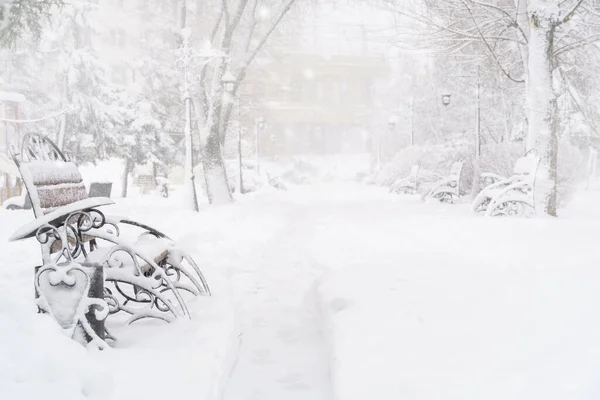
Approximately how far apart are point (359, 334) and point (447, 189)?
1427cm

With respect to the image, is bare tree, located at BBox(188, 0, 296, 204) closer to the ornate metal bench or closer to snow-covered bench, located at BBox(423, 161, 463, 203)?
snow-covered bench, located at BBox(423, 161, 463, 203)

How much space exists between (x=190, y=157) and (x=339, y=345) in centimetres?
1280

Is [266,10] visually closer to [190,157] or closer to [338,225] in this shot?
[190,157]

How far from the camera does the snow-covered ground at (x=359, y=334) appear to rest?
286 centimetres

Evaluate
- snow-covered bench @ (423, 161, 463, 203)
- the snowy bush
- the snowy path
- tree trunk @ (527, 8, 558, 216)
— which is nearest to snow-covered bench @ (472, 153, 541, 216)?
tree trunk @ (527, 8, 558, 216)

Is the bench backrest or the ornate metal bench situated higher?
the bench backrest

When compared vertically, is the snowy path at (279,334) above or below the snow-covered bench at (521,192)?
below

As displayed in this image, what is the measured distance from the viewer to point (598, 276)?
4680mm

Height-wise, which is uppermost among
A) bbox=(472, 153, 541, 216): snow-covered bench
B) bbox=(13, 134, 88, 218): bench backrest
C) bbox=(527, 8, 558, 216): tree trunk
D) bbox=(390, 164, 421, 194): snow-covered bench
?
bbox=(527, 8, 558, 216): tree trunk

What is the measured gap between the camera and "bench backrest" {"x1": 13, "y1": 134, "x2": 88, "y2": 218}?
3641 millimetres

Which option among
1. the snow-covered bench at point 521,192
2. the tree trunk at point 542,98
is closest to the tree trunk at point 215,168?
the snow-covered bench at point 521,192

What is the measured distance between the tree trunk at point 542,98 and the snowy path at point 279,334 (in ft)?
20.2

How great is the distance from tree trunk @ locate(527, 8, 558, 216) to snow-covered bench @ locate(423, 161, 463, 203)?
5.86 m

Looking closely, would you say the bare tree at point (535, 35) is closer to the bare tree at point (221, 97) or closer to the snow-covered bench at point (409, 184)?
the bare tree at point (221, 97)
